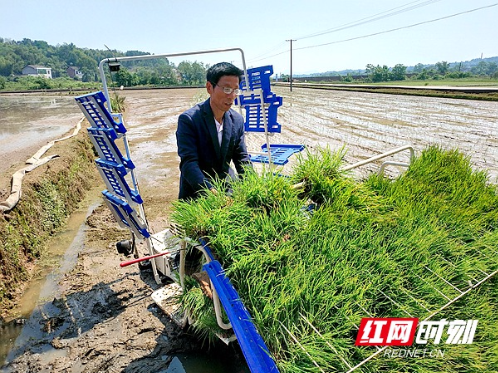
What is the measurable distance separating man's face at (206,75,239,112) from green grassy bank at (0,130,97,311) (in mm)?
3659

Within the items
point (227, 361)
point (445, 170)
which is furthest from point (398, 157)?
point (227, 361)

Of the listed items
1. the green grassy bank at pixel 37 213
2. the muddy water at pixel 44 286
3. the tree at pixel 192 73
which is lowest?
the muddy water at pixel 44 286

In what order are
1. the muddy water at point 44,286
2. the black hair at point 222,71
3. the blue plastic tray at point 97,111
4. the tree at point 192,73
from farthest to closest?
the tree at point 192,73, the muddy water at point 44,286, the blue plastic tray at point 97,111, the black hair at point 222,71

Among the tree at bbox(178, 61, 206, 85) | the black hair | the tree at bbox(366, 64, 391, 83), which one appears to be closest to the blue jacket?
the black hair

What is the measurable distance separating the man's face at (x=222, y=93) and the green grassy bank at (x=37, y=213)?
12.0ft

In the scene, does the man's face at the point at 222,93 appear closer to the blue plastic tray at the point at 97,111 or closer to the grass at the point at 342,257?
the grass at the point at 342,257

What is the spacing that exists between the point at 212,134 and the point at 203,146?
0.14 meters

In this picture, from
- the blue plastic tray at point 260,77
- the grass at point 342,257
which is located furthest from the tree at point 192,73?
the grass at point 342,257

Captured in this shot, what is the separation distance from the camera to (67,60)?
14500cm

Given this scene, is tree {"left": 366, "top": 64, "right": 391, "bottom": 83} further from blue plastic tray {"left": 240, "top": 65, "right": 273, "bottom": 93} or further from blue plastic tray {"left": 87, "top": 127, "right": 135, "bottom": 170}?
blue plastic tray {"left": 87, "top": 127, "right": 135, "bottom": 170}

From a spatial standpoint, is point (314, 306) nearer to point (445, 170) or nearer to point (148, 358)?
point (445, 170)

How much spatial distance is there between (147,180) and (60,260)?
3.78 metres

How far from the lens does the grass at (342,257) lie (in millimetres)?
1409

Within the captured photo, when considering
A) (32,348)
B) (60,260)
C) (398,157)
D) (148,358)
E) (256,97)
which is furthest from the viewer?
(398,157)
